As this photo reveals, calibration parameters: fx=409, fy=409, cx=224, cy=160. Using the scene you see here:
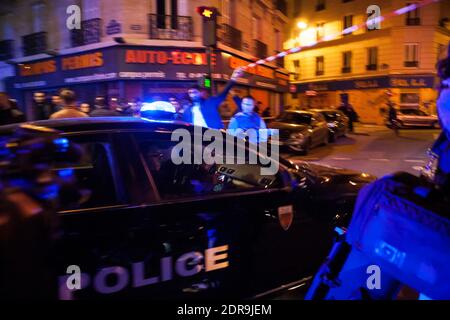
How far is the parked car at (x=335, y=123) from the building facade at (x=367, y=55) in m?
10.3

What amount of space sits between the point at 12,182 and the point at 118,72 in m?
13.5

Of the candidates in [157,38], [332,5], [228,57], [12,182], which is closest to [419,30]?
[332,5]

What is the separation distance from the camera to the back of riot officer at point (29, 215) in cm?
125

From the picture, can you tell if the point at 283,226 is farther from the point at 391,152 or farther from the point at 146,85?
the point at 146,85

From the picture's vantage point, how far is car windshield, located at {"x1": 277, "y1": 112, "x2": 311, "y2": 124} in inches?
513

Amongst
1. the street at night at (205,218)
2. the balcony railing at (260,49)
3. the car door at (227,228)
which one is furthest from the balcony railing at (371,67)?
the car door at (227,228)

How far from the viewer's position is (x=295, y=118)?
13156 millimetres

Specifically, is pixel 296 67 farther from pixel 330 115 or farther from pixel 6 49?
pixel 6 49

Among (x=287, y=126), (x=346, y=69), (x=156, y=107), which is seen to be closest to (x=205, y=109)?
(x=156, y=107)

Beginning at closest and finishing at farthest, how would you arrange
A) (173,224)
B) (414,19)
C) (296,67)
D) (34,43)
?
(173,224) < (34,43) < (414,19) < (296,67)

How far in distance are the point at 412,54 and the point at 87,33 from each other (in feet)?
78.0

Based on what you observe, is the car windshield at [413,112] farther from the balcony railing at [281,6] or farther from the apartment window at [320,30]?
the apartment window at [320,30]

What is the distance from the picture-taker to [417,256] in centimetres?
148

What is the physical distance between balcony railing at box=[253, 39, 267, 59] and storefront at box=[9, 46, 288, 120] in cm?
343
